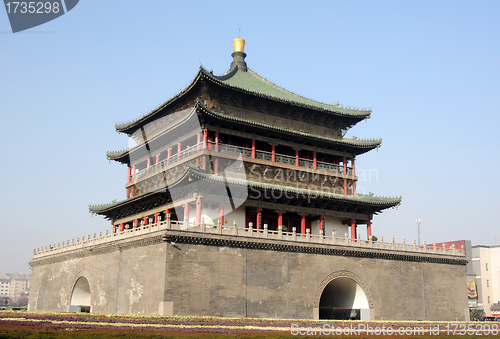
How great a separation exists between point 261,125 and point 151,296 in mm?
16727

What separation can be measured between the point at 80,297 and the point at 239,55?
27.8 metres

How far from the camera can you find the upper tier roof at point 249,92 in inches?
1656

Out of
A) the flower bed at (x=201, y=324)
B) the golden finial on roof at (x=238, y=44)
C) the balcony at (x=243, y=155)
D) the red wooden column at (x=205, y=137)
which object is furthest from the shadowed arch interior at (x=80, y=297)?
the golden finial on roof at (x=238, y=44)

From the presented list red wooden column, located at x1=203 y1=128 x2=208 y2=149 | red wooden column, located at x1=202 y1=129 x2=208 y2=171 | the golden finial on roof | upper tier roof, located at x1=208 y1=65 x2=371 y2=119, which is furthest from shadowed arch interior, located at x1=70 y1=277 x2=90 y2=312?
the golden finial on roof

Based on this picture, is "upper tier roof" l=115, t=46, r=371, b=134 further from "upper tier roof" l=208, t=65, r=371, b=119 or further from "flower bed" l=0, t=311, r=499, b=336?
"flower bed" l=0, t=311, r=499, b=336

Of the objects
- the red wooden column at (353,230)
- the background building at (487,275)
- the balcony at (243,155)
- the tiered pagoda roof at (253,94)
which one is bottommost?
the background building at (487,275)

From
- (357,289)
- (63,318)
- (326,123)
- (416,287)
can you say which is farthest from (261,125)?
(63,318)

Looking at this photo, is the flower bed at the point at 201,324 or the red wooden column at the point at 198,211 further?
the red wooden column at the point at 198,211

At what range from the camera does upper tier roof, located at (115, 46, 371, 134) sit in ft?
138

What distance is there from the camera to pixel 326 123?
4728cm

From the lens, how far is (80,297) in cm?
4231

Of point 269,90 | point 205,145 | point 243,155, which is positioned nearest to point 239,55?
point 269,90

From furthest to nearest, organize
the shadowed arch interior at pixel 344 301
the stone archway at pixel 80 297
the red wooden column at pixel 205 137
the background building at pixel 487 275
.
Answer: the background building at pixel 487 275 < the stone archway at pixel 80 297 < the red wooden column at pixel 205 137 < the shadowed arch interior at pixel 344 301

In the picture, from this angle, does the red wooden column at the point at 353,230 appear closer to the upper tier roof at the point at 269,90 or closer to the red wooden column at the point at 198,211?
the upper tier roof at the point at 269,90
